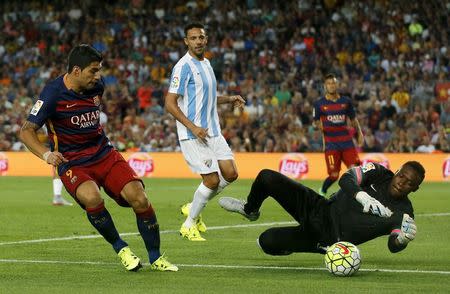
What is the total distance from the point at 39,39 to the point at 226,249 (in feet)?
90.6

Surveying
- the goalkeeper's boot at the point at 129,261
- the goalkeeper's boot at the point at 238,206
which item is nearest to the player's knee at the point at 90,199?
the goalkeeper's boot at the point at 129,261

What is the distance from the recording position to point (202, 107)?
1328 cm

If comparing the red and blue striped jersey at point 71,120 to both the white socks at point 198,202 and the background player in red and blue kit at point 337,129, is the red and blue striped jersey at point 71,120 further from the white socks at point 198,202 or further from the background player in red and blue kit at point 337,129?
the background player in red and blue kit at point 337,129

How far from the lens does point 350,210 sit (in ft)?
33.3

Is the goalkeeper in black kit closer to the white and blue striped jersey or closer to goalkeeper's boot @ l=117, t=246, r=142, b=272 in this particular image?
goalkeeper's boot @ l=117, t=246, r=142, b=272

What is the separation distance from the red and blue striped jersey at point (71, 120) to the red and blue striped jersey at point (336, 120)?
11.0 meters

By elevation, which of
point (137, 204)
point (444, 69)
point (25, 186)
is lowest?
point (25, 186)

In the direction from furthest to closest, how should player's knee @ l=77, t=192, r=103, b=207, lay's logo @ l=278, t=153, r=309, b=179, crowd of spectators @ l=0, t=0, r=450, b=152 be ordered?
crowd of spectators @ l=0, t=0, r=450, b=152 < lay's logo @ l=278, t=153, r=309, b=179 < player's knee @ l=77, t=192, r=103, b=207

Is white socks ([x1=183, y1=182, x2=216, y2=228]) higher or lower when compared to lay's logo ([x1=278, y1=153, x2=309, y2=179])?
higher

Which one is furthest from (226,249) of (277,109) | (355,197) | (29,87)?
(29,87)

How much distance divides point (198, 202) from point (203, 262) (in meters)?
2.39

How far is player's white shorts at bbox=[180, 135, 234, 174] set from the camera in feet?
43.2

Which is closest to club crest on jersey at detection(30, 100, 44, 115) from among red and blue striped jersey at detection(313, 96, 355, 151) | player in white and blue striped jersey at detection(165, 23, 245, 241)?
player in white and blue striped jersey at detection(165, 23, 245, 241)

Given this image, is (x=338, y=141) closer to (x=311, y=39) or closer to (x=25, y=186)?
(x=25, y=186)
